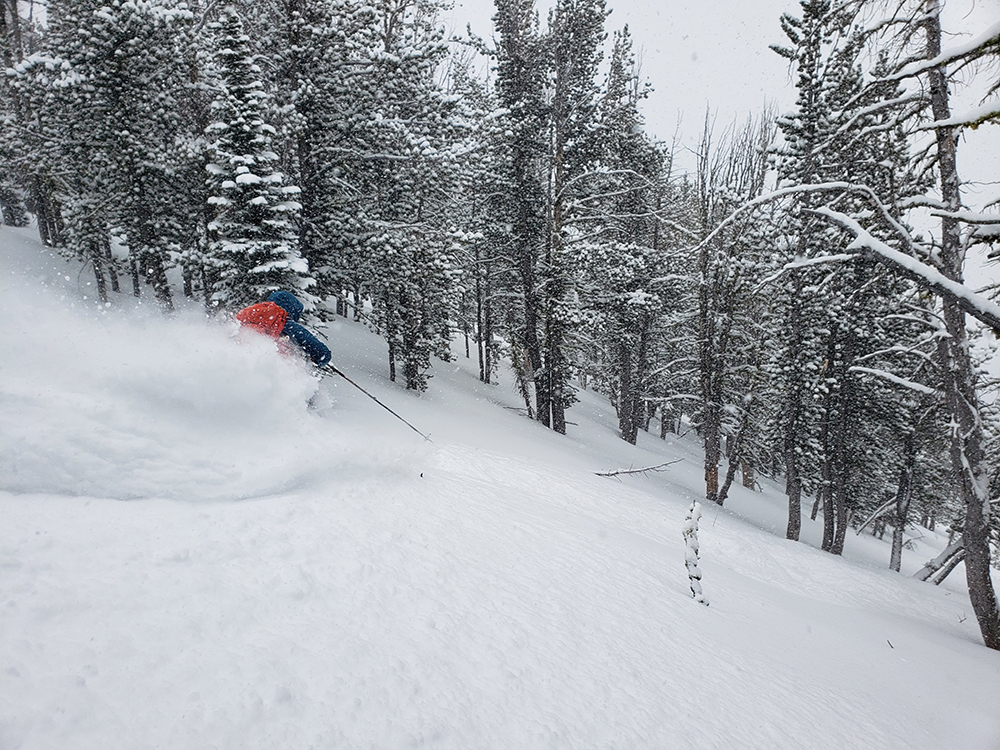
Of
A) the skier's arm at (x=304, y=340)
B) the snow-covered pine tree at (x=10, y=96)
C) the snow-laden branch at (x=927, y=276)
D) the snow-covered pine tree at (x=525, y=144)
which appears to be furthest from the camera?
the snow-covered pine tree at (x=525, y=144)

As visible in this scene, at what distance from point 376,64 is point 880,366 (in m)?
17.9

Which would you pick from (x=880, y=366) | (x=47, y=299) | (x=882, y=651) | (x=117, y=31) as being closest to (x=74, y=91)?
(x=117, y=31)

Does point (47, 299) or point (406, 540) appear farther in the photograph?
point (47, 299)

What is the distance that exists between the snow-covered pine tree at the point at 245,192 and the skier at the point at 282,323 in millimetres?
3734

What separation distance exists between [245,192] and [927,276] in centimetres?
1198

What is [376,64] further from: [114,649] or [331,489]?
[114,649]

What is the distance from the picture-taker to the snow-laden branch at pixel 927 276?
4.35 meters

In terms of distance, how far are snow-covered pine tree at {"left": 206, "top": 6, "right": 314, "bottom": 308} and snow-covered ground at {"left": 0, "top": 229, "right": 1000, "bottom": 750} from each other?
5.27 m

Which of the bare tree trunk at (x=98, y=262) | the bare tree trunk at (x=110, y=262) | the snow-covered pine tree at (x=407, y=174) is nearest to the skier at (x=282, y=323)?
the snow-covered pine tree at (x=407, y=174)

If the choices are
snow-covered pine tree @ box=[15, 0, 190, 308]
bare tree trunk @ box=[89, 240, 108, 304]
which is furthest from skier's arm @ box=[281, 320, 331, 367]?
bare tree trunk @ box=[89, 240, 108, 304]

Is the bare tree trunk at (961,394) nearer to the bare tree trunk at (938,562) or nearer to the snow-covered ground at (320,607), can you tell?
the snow-covered ground at (320,607)

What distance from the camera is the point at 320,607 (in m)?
2.75

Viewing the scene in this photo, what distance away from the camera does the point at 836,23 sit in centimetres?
711

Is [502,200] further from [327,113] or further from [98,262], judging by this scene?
[98,262]
